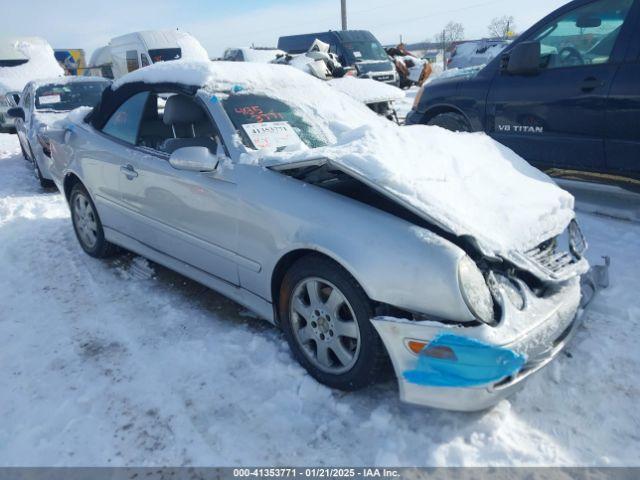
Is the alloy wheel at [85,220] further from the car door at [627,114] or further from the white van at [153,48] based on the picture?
the white van at [153,48]

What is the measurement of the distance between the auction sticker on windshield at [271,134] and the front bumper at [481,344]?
1.35 m

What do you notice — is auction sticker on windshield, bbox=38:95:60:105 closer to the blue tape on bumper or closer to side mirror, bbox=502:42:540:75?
side mirror, bbox=502:42:540:75

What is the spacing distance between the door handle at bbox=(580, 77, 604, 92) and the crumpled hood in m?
1.76

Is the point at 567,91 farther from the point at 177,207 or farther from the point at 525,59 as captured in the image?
the point at 177,207

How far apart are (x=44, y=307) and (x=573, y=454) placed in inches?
133

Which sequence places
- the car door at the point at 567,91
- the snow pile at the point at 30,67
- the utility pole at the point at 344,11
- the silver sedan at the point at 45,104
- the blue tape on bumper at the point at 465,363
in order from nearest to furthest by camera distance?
1. the blue tape on bumper at the point at 465,363
2. the car door at the point at 567,91
3. the silver sedan at the point at 45,104
4. the snow pile at the point at 30,67
5. the utility pole at the point at 344,11

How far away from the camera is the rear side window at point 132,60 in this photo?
15633 mm

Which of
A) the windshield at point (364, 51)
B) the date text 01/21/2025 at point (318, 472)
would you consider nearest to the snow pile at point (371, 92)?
the date text 01/21/2025 at point (318, 472)

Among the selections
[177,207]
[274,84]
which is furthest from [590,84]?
[177,207]

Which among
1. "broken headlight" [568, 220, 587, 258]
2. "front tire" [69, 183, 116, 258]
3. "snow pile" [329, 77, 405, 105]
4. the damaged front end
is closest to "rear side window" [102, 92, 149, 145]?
"front tire" [69, 183, 116, 258]

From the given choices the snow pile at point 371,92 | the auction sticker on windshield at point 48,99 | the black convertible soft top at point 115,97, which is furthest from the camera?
the auction sticker on windshield at point 48,99

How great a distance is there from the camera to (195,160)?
110 inches

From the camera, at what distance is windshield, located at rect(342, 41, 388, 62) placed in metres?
16.7

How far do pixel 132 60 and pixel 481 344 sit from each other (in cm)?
1650
